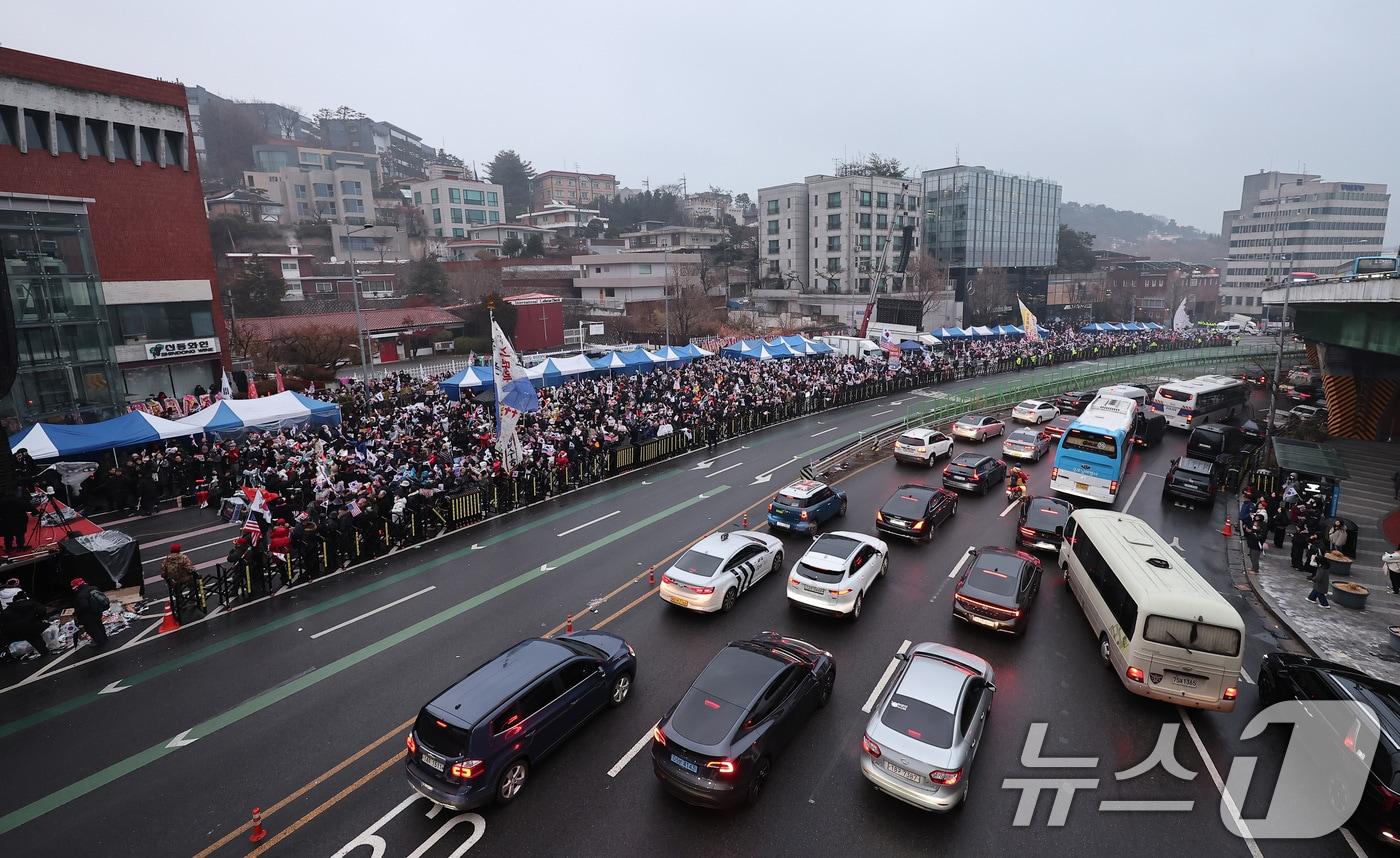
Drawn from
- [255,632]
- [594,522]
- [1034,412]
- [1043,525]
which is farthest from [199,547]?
[1034,412]

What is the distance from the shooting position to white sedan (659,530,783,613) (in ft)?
45.3

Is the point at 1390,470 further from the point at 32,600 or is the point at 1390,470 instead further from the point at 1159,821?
the point at 32,600

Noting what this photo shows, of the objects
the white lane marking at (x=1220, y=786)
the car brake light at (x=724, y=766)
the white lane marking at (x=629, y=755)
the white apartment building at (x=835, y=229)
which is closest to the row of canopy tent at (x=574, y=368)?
the white lane marking at (x=629, y=755)

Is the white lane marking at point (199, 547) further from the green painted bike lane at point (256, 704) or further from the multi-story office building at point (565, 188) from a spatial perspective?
the multi-story office building at point (565, 188)

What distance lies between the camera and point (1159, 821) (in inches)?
341

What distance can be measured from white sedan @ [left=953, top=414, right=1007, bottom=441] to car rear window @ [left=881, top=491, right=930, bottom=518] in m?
13.4

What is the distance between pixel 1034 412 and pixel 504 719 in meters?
32.5

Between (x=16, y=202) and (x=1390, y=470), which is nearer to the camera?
(x=16, y=202)

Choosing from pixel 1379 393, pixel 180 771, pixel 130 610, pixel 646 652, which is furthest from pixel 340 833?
pixel 1379 393

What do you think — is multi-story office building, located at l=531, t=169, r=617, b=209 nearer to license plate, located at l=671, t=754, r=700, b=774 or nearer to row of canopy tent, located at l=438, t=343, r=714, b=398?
row of canopy tent, located at l=438, t=343, r=714, b=398

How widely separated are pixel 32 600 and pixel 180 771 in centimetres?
736

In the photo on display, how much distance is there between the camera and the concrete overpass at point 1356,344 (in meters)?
22.0

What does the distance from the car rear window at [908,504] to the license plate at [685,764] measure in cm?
1157

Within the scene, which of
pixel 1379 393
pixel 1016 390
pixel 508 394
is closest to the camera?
pixel 508 394
